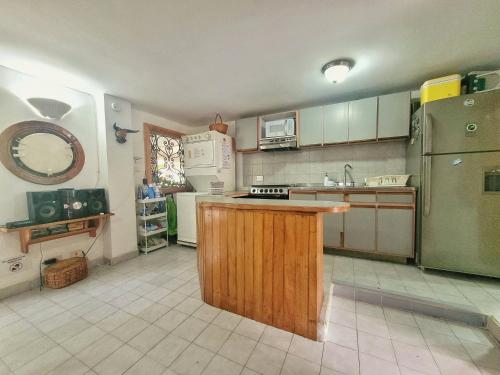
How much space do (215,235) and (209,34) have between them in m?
1.69

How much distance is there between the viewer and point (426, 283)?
2.04 m

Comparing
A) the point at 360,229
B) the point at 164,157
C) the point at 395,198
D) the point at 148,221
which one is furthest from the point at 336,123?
the point at 148,221

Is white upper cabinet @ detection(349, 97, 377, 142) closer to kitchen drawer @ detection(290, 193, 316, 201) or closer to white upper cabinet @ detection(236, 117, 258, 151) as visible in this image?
kitchen drawer @ detection(290, 193, 316, 201)

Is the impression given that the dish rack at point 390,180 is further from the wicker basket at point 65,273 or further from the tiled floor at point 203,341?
the wicker basket at point 65,273

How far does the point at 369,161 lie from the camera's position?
3.03 metres

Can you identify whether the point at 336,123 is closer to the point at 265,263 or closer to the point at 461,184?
the point at 461,184

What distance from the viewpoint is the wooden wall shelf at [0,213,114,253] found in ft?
6.45

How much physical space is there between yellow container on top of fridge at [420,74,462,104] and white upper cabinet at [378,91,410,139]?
30 cm

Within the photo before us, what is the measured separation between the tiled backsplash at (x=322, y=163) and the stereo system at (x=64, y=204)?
7.82 feet

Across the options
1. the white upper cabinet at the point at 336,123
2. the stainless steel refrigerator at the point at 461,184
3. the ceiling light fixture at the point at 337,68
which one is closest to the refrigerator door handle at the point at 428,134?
the stainless steel refrigerator at the point at 461,184

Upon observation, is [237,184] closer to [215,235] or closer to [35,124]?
[215,235]

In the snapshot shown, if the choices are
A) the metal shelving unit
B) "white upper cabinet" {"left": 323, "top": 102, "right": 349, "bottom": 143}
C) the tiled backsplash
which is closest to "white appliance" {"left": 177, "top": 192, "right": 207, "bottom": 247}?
the metal shelving unit

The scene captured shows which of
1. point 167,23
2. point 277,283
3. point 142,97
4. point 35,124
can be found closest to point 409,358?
point 277,283

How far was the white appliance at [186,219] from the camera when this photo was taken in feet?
10.9
